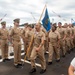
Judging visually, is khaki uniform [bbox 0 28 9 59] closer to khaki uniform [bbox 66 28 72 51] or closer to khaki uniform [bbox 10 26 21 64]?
khaki uniform [bbox 10 26 21 64]

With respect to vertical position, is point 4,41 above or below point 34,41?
below

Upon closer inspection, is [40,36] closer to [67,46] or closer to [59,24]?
[59,24]

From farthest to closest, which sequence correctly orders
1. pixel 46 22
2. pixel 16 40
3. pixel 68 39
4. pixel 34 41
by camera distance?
pixel 68 39
pixel 46 22
pixel 16 40
pixel 34 41

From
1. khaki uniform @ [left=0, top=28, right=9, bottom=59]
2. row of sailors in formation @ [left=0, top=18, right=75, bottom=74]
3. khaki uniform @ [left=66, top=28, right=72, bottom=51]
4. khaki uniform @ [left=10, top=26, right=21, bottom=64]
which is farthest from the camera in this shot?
khaki uniform @ [left=66, top=28, right=72, bottom=51]

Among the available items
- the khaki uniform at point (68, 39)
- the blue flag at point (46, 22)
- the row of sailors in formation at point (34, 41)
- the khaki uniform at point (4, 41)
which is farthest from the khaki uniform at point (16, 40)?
the khaki uniform at point (68, 39)

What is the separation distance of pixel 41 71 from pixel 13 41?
6.85ft

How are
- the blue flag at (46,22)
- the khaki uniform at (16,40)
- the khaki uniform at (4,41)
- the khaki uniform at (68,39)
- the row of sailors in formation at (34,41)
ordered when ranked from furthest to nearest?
the khaki uniform at (68,39)
the blue flag at (46,22)
the khaki uniform at (4,41)
the khaki uniform at (16,40)
the row of sailors in formation at (34,41)

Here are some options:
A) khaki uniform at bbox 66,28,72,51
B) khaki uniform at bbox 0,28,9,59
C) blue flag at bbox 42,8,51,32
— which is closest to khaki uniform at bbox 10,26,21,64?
khaki uniform at bbox 0,28,9,59

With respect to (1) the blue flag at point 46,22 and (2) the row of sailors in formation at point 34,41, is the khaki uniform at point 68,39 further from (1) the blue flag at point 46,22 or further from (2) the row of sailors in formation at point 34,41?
(1) the blue flag at point 46,22

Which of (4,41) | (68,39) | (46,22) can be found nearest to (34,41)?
(4,41)

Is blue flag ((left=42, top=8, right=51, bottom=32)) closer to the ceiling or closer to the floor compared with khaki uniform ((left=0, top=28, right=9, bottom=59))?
closer to the ceiling

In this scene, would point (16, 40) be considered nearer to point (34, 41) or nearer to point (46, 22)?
point (34, 41)

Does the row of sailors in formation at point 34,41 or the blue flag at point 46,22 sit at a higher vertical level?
the blue flag at point 46,22

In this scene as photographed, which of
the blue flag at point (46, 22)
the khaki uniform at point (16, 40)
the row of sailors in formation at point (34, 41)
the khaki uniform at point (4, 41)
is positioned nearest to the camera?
the row of sailors in formation at point (34, 41)
